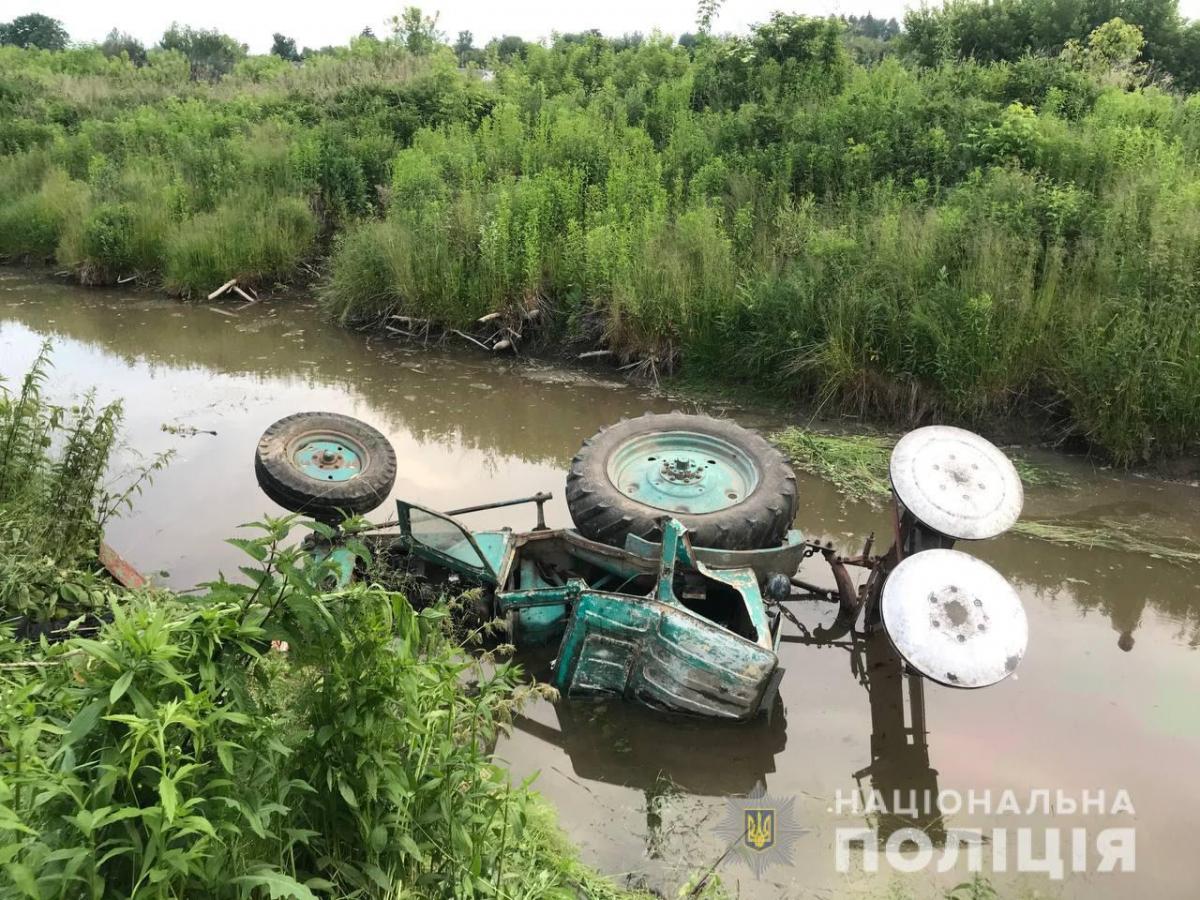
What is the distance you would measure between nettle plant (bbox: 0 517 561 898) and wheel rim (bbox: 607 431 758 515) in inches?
94.2

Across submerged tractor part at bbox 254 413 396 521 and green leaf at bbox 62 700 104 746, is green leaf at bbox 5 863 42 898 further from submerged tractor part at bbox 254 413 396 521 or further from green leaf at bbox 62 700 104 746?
submerged tractor part at bbox 254 413 396 521

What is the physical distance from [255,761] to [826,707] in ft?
10.1

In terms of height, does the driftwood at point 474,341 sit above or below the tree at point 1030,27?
below

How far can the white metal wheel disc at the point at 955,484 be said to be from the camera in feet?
13.5

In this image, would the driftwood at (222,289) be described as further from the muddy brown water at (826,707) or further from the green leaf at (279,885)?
the green leaf at (279,885)

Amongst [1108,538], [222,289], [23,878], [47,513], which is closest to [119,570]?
[47,513]

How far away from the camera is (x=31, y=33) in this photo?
48156mm

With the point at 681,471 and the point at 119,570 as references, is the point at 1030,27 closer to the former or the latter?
the point at 681,471

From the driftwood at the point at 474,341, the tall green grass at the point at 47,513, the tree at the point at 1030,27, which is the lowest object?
the driftwood at the point at 474,341

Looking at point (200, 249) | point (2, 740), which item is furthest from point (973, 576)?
point (200, 249)

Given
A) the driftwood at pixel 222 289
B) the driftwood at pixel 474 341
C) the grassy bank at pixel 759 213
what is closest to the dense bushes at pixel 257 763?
the grassy bank at pixel 759 213

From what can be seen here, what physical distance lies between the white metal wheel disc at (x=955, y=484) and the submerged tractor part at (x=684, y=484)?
0.94 meters

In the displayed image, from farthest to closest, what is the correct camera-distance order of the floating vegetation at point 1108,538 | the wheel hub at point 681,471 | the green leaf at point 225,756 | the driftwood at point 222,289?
the driftwood at point 222,289
the floating vegetation at point 1108,538
the wheel hub at point 681,471
the green leaf at point 225,756

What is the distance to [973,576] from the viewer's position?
385 centimetres
